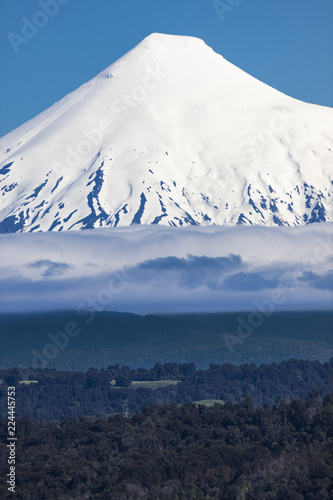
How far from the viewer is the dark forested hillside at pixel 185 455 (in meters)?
123

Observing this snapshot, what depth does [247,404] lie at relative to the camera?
646 ft

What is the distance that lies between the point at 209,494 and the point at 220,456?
2073 cm

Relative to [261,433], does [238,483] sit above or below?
below

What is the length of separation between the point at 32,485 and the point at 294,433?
1723 inches

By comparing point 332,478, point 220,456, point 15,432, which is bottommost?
point 332,478

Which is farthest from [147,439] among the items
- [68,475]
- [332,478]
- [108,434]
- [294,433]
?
[332,478]

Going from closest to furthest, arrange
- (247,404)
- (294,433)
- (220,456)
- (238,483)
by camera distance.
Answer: (238,483) → (220,456) → (294,433) → (247,404)

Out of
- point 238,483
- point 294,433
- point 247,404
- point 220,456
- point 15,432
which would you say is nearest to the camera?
point 238,483

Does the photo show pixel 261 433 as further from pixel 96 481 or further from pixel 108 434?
pixel 96 481

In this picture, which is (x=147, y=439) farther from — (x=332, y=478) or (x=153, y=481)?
(x=332, y=478)

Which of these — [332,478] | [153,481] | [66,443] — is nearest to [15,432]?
[66,443]

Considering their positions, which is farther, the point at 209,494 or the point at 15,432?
the point at 15,432

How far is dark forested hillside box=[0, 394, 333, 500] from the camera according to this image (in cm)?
12331

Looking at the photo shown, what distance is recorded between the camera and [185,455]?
14788cm
